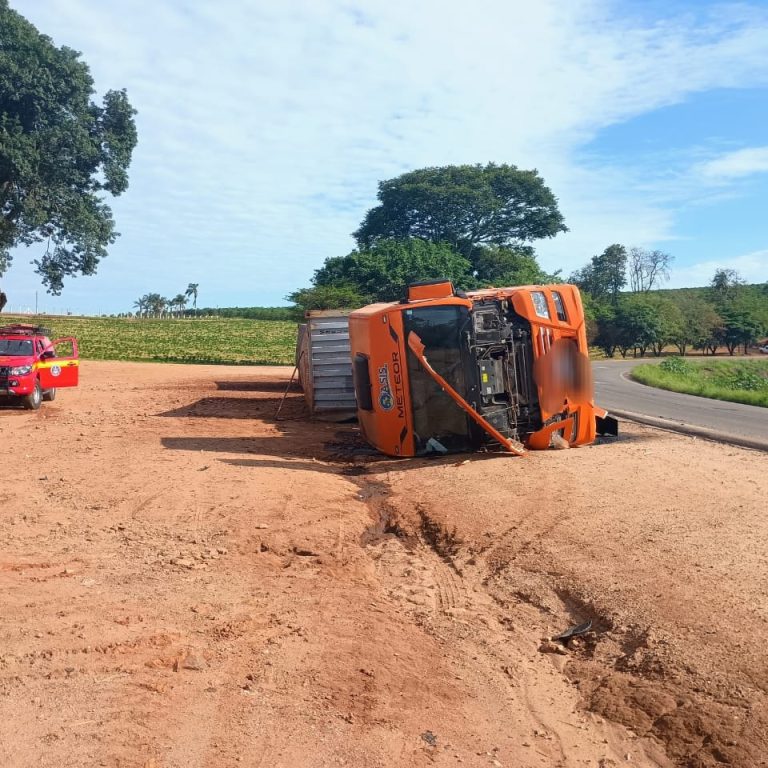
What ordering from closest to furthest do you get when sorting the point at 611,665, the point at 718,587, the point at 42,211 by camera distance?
the point at 611,665
the point at 718,587
the point at 42,211

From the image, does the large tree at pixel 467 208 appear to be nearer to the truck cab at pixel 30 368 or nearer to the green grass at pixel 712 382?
the green grass at pixel 712 382

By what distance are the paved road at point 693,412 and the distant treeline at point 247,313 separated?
7198 centimetres

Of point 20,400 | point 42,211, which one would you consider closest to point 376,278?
point 42,211

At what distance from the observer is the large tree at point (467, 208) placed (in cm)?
5700

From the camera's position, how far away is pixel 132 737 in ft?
13.1

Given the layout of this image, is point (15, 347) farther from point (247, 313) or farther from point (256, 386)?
point (247, 313)

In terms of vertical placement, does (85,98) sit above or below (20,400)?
above

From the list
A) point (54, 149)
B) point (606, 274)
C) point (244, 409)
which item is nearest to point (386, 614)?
point (244, 409)

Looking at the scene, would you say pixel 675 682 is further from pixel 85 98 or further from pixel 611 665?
pixel 85 98

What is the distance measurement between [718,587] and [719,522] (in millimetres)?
1790

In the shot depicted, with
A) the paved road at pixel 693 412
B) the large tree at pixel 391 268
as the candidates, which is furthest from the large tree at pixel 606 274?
the paved road at pixel 693 412

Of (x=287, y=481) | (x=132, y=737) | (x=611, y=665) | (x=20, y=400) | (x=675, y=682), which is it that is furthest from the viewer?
(x=20, y=400)

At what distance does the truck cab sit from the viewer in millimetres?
18516

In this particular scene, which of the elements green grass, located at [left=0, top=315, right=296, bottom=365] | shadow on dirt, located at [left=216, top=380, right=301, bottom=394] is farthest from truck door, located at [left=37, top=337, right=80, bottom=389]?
green grass, located at [left=0, top=315, right=296, bottom=365]
